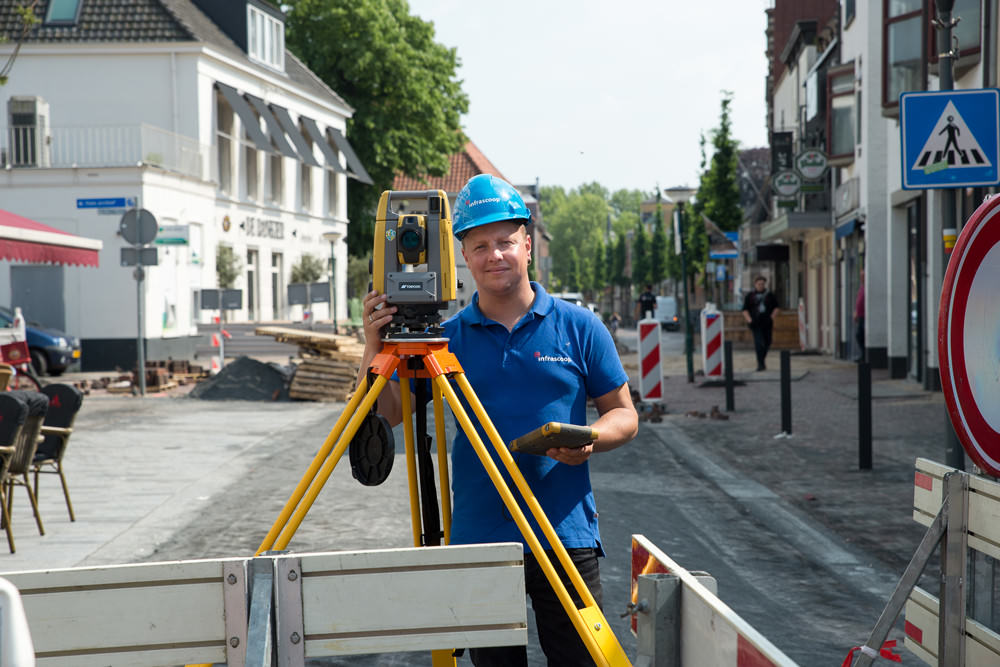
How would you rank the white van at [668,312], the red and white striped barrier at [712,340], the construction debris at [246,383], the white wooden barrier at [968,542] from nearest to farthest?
the white wooden barrier at [968,542] → the red and white striped barrier at [712,340] → the construction debris at [246,383] → the white van at [668,312]

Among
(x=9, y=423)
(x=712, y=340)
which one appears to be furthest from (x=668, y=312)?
(x=9, y=423)

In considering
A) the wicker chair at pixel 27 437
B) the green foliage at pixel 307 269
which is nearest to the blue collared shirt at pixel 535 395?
the wicker chair at pixel 27 437

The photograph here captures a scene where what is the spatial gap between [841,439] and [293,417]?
25.5ft

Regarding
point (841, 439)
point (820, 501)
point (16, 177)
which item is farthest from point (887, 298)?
point (16, 177)

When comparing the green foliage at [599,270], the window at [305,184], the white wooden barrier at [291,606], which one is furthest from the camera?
the green foliage at [599,270]

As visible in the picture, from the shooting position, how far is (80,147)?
98.2 ft

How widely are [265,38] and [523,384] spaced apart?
124 ft

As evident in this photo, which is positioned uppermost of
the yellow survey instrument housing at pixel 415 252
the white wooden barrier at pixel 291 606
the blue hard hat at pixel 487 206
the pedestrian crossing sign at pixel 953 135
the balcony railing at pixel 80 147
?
the balcony railing at pixel 80 147

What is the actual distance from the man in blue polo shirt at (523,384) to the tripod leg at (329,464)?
0.70 ft

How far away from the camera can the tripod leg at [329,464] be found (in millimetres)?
2828

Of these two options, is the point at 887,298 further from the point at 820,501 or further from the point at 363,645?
the point at 363,645

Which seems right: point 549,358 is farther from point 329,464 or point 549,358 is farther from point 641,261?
point 641,261

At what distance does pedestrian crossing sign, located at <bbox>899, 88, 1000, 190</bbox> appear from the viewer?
308 inches

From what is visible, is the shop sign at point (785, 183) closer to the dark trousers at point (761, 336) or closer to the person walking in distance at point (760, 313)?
the person walking in distance at point (760, 313)
